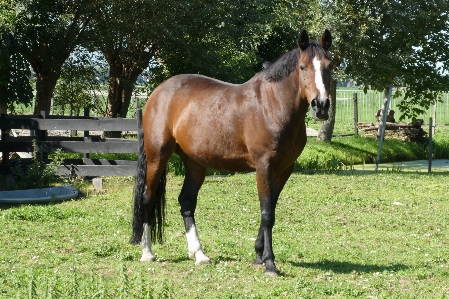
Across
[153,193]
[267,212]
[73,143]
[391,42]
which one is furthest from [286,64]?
[391,42]

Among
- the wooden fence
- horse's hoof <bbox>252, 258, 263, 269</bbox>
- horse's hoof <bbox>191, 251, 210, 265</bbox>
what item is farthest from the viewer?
the wooden fence

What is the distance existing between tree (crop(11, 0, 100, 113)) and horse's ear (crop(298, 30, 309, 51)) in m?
9.72

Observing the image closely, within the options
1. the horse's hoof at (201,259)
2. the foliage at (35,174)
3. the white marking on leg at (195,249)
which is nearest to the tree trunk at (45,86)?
the foliage at (35,174)

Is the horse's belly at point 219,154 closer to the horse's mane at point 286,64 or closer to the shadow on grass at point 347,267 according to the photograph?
the horse's mane at point 286,64

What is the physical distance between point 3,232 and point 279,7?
1298 cm

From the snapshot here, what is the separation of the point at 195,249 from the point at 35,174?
6.39m

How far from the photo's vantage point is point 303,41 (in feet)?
21.3

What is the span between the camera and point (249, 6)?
17.6 m

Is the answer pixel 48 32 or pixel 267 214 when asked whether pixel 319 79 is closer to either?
pixel 267 214

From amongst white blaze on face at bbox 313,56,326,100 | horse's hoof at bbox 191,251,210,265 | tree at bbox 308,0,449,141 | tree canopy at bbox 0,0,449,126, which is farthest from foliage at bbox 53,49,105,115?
white blaze on face at bbox 313,56,326,100

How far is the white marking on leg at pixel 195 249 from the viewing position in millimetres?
7207

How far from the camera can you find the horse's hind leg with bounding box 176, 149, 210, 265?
7.46 m

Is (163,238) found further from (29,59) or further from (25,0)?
(29,59)

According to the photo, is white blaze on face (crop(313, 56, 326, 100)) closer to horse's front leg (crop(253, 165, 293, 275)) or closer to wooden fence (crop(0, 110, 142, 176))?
horse's front leg (crop(253, 165, 293, 275))
